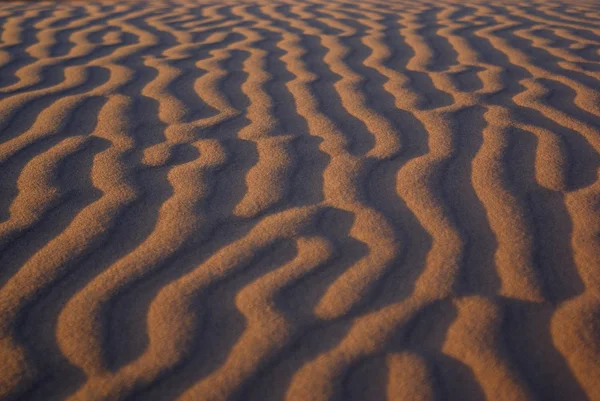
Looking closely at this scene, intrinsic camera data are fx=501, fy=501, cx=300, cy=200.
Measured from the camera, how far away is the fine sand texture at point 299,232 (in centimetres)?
116

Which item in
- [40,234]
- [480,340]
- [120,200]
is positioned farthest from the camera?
[120,200]

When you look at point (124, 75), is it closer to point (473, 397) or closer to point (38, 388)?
point (38, 388)

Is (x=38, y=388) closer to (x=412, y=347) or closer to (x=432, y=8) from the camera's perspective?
(x=412, y=347)

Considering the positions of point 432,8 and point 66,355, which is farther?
point 432,8

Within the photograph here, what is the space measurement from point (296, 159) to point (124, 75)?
1472 millimetres

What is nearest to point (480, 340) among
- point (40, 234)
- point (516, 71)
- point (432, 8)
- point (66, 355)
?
point (66, 355)

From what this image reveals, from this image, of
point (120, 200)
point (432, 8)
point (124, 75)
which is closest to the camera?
point (120, 200)

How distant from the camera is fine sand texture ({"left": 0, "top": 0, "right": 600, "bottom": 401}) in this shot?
1.16 metres

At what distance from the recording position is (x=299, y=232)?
61.3 inches

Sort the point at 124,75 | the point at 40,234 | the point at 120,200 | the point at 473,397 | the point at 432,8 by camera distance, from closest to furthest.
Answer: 1. the point at 473,397
2. the point at 40,234
3. the point at 120,200
4. the point at 124,75
5. the point at 432,8

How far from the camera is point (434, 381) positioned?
114 cm

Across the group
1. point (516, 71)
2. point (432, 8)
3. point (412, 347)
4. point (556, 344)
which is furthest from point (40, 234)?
point (432, 8)

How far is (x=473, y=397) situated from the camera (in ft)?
3.64

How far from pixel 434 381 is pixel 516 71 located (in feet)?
7.85
